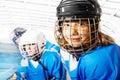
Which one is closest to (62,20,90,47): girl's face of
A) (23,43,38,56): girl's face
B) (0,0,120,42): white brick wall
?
(0,0,120,42): white brick wall

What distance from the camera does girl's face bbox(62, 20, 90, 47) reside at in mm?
1326

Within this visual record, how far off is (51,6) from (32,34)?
0.33 m

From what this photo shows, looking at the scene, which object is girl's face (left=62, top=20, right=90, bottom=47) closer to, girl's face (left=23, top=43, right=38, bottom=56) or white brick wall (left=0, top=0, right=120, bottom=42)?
white brick wall (left=0, top=0, right=120, bottom=42)

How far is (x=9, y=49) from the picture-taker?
255 centimetres

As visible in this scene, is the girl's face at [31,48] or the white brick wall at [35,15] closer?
the white brick wall at [35,15]

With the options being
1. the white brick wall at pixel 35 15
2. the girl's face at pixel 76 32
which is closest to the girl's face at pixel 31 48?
the white brick wall at pixel 35 15

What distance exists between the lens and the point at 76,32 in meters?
1.34

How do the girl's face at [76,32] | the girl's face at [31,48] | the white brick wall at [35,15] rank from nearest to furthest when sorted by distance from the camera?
the girl's face at [76,32], the white brick wall at [35,15], the girl's face at [31,48]

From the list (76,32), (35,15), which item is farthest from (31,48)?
(76,32)

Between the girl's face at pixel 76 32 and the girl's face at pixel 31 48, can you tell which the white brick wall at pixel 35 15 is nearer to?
the girl's face at pixel 31 48

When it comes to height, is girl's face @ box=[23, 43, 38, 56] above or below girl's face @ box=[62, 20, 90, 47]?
below

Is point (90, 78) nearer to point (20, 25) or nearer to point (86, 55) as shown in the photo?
point (86, 55)

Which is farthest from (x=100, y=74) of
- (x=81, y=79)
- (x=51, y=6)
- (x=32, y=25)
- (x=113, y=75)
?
(x=32, y=25)

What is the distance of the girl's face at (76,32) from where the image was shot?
1.33 meters
